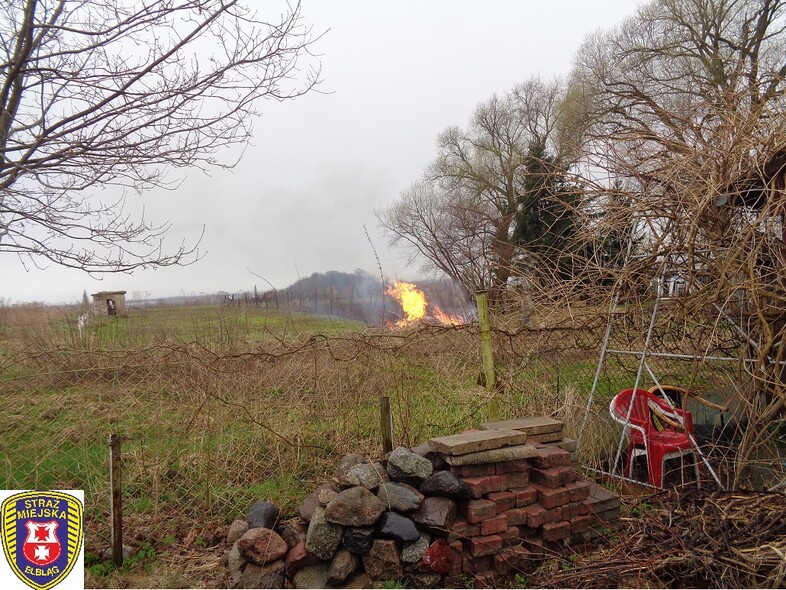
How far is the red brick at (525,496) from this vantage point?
3.88 metres

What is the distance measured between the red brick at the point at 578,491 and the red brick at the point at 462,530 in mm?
900

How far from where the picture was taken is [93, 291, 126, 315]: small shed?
30.4 ft

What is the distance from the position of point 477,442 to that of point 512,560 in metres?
0.95

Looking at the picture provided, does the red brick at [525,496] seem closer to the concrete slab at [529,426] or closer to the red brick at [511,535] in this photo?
the red brick at [511,535]

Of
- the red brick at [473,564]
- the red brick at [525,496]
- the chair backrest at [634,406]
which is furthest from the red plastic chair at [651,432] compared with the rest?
the red brick at [473,564]

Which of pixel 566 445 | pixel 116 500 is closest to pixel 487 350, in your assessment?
pixel 566 445

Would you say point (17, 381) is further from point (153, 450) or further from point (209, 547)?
point (209, 547)

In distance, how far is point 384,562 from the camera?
361cm

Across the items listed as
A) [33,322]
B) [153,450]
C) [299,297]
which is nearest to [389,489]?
[153,450]

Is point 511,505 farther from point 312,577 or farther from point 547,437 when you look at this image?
point 312,577

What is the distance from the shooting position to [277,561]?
3715 mm

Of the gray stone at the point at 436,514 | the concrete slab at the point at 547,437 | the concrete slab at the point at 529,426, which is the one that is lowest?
the gray stone at the point at 436,514

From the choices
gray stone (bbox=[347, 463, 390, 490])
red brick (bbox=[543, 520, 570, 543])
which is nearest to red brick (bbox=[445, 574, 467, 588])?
red brick (bbox=[543, 520, 570, 543])

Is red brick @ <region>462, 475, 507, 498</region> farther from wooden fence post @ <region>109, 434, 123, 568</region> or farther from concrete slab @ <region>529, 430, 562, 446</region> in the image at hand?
wooden fence post @ <region>109, 434, 123, 568</region>
